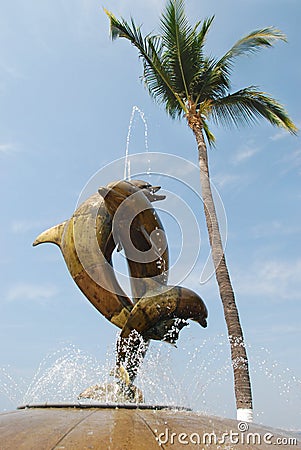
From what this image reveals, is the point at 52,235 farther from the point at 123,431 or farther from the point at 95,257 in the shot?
the point at 123,431

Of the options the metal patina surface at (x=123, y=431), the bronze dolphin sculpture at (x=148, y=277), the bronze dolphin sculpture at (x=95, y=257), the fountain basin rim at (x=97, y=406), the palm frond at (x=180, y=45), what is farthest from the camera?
the palm frond at (x=180, y=45)

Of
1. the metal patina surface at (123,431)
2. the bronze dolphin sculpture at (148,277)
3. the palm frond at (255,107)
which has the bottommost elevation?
the metal patina surface at (123,431)

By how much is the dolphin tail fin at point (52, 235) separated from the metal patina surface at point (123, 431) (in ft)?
12.4

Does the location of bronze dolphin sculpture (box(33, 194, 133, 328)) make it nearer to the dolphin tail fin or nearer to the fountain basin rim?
the dolphin tail fin

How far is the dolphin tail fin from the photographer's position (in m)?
7.89

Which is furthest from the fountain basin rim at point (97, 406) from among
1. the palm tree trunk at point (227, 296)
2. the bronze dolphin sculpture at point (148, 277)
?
the palm tree trunk at point (227, 296)

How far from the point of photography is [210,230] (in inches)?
426

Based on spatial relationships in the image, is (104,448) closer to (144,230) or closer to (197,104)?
(144,230)

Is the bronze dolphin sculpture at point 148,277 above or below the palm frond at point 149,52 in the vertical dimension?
below

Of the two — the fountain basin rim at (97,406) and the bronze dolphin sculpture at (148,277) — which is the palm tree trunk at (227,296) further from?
the fountain basin rim at (97,406)

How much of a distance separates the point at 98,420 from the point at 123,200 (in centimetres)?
380

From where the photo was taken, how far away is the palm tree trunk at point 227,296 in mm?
8820

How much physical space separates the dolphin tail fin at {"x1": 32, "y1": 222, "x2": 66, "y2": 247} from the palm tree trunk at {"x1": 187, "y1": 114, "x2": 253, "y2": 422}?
12.2 ft

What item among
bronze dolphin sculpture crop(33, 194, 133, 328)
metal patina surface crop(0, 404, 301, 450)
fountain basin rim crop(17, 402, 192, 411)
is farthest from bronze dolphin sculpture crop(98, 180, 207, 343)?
metal patina surface crop(0, 404, 301, 450)
